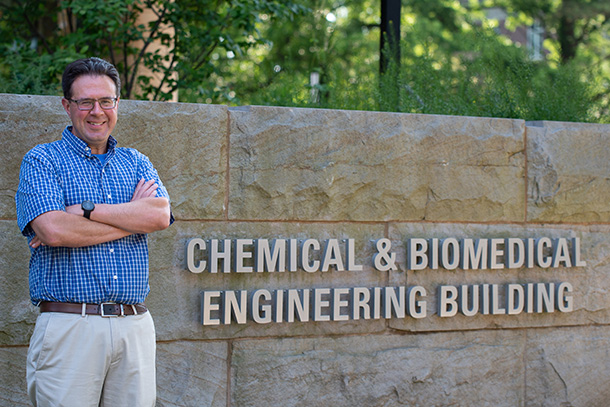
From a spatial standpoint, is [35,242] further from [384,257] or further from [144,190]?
[384,257]

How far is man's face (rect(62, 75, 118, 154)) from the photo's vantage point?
2729 mm

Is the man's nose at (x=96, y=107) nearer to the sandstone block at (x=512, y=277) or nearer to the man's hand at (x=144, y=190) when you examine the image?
the man's hand at (x=144, y=190)

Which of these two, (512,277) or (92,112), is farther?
(512,277)

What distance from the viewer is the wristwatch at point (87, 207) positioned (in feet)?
8.51

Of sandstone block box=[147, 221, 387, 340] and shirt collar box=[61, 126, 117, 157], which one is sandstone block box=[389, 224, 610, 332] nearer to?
sandstone block box=[147, 221, 387, 340]

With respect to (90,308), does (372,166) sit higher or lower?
higher

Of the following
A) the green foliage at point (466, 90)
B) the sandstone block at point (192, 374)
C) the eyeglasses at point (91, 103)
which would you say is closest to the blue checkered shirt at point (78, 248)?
the eyeglasses at point (91, 103)

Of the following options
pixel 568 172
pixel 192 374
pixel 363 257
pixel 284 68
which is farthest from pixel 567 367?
pixel 284 68

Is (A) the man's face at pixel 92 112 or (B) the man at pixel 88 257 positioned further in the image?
(A) the man's face at pixel 92 112

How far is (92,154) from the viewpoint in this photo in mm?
2773

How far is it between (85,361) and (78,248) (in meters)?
0.41

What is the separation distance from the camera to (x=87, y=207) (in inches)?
103

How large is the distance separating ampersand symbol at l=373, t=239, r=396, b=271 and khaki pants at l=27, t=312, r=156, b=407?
197 centimetres

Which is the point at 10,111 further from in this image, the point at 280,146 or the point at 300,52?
the point at 300,52
